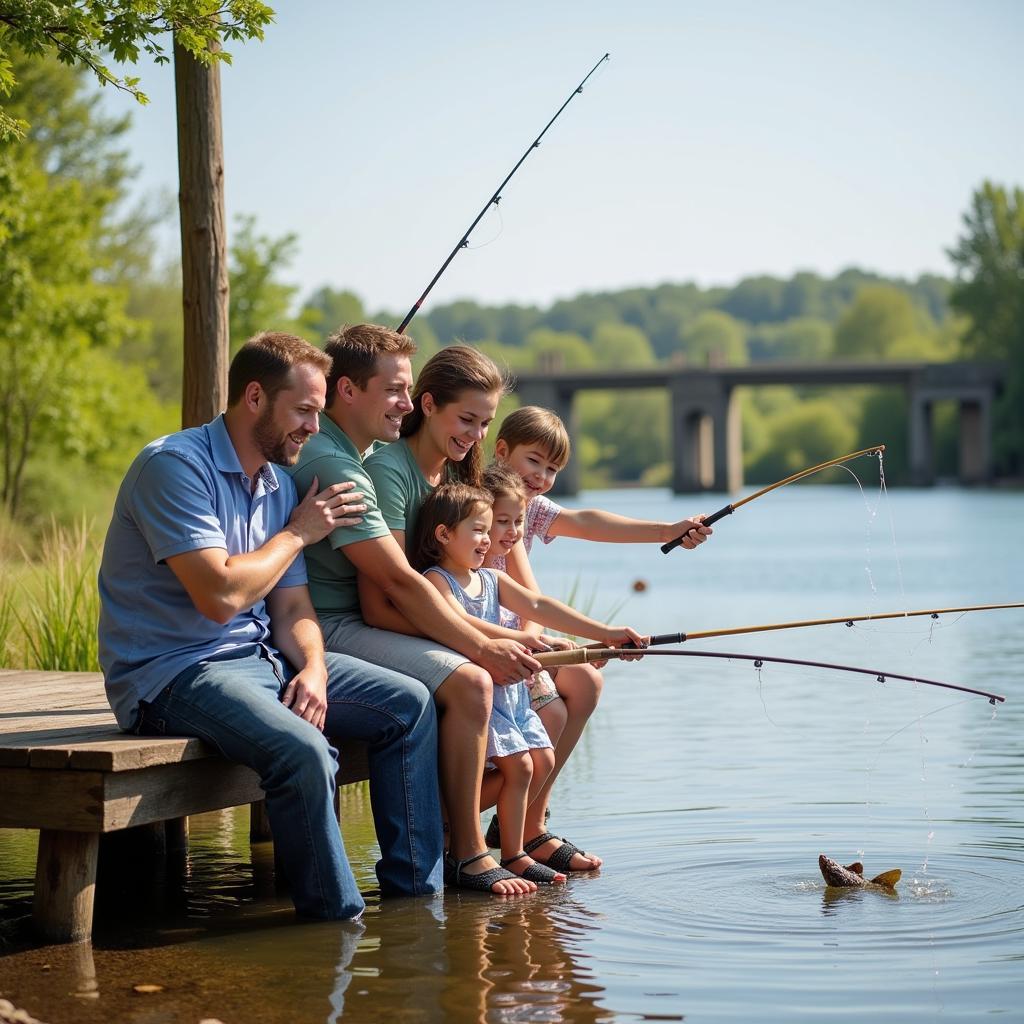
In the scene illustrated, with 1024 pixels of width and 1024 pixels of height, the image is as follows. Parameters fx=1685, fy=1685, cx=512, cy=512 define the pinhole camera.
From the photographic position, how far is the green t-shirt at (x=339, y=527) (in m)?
4.49

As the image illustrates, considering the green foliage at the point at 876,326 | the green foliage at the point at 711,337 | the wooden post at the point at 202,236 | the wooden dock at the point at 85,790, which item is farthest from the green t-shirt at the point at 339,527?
the green foliage at the point at 711,337

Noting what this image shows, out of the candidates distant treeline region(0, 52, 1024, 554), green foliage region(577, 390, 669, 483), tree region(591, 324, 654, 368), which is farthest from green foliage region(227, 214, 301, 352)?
tree region(591, 324, 654, 368)

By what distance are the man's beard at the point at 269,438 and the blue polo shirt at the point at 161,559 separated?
2.9 inches

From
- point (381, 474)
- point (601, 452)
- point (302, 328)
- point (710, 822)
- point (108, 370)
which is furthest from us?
point (601, 452)

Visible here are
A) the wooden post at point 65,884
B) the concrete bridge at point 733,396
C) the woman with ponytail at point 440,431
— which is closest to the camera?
the wooden post at point 65,884

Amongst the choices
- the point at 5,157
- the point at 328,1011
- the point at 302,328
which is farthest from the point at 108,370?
the point at 328,1011

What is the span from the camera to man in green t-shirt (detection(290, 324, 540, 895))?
448 centimetres

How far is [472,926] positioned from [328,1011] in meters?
0.75

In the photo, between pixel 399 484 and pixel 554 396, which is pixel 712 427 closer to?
pixel 554 396

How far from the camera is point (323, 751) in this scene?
4.08m

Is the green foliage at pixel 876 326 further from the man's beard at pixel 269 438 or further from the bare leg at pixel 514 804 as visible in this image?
the man's beard at pixel 269 438

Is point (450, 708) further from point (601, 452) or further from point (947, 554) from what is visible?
point (601, 452)

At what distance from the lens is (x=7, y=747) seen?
3.99m

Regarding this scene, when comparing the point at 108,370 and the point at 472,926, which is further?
the point at 108,370
